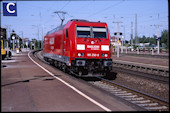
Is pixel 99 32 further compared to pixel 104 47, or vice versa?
pixel 99 32

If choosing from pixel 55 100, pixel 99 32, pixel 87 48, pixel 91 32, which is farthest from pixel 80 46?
pixel 55 100

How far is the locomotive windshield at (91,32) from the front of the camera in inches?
559

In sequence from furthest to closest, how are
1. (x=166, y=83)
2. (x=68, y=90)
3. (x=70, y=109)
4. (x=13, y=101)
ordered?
(x=166, y=83) → (x=68, y=90) → (x=13, y=101) → (x=70, y=109)

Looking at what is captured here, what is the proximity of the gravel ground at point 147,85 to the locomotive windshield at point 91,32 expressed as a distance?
Result: 11.6 ft

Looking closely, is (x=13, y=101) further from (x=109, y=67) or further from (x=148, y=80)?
(x=148, y=80)

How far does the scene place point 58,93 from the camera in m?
9.32

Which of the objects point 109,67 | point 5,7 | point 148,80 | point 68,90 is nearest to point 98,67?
point 109,67

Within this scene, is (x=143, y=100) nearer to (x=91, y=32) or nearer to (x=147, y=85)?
(x=147, y=85)

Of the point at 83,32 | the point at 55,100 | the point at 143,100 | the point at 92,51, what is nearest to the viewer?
the point at 55,100

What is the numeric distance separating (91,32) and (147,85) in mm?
4848

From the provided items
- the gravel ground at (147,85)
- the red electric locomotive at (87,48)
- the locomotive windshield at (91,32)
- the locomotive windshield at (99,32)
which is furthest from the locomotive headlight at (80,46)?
the gravel ground at (147,85)

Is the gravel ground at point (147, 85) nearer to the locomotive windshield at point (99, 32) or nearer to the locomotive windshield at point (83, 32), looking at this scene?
the locomotive windshield at point (99, 32)

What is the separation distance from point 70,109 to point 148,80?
29.0ft

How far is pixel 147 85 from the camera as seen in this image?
1353 centimetres
